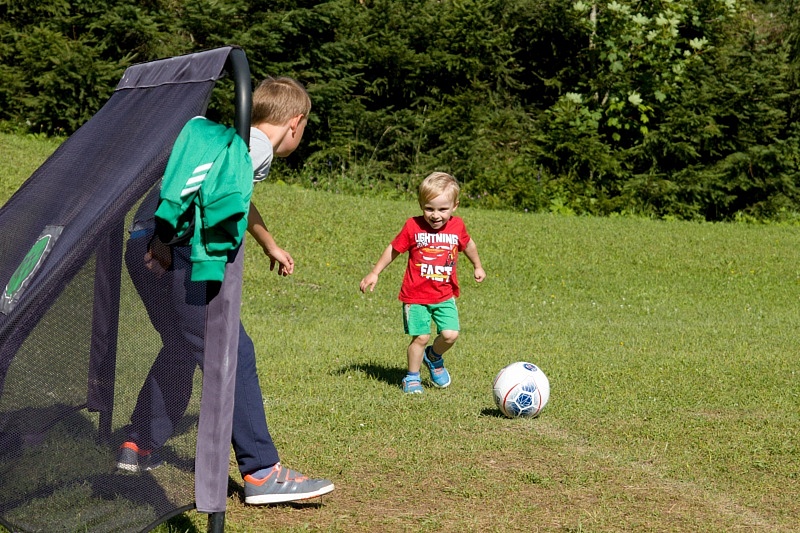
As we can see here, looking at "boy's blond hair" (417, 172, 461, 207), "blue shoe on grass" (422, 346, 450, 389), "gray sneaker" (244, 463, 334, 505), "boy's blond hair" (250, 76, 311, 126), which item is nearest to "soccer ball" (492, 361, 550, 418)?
"blue shoe on grass" (422, 346, 450, 389)

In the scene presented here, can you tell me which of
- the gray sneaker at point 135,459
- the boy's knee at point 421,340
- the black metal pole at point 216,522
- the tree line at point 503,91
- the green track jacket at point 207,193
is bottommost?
the tree line at point 503,91

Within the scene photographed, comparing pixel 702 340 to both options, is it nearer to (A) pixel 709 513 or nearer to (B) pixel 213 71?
(A) pixel 709 513

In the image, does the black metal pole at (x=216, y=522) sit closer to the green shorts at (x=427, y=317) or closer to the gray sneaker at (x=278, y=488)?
the gray sneaker at (x=278, y=488)

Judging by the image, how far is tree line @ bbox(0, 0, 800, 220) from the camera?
1909 cm

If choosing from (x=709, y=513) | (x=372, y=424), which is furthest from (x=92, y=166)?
(x=709, y=513)

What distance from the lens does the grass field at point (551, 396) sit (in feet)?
14.7

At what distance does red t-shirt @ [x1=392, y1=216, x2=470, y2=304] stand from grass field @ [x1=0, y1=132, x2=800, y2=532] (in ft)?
2.34

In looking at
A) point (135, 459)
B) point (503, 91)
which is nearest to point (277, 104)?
point (135, 459)

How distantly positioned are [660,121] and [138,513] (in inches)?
741

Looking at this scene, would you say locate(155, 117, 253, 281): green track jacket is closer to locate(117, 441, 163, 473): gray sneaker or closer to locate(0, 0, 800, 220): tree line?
locate(117, 441, 163, 473): gray sneaker

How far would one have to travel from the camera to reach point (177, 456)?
3549 millimetres

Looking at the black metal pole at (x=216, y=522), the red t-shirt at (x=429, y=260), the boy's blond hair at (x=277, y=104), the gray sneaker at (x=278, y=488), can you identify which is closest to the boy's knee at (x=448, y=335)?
the red t-shirt at (x=429, y=260)

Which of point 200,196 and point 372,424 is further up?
point 200,196

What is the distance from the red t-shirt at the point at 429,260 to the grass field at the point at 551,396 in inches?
28.0
